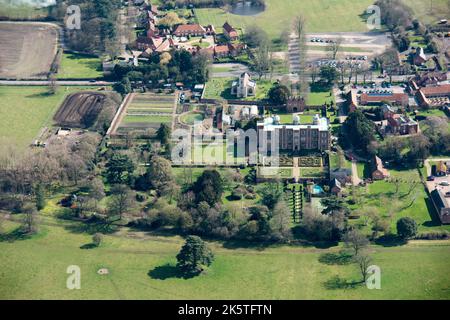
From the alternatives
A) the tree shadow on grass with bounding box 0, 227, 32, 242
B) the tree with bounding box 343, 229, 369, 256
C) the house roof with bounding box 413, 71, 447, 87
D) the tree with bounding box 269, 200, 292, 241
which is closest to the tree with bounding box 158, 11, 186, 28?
the house roof with bounding box 413, 71, 447, 87

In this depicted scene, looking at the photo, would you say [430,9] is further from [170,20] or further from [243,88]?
[243,88]

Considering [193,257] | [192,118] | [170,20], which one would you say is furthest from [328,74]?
[193,257]

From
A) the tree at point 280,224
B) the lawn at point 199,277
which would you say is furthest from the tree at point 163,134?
the tree at point 280,224

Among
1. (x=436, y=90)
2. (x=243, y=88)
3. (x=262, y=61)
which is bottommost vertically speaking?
(x=436, y=90)

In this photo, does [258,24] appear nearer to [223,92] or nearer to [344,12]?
[344,12]

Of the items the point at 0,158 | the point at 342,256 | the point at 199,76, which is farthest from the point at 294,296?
the point at 199,76

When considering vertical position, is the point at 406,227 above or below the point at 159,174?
below

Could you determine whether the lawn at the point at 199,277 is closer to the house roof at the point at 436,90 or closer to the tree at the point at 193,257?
the tree at the point at 193,257
